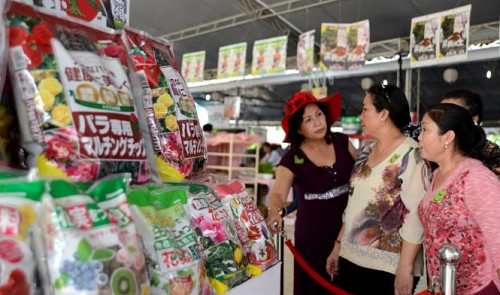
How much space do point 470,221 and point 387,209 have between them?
1.00ft

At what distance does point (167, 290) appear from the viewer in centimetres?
66

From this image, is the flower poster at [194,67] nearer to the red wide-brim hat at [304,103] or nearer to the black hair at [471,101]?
the red wide-brim hat at [304,103]

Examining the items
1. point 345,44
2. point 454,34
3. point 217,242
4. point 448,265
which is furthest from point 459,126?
point 345,44

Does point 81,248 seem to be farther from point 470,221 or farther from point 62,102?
point 470,221

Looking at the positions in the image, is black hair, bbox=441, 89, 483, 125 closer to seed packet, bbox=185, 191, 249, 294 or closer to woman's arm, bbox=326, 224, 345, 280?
woman's arm, bbox=326, 224, 345, 280

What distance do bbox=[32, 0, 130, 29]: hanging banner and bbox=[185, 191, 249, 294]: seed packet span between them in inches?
16.0

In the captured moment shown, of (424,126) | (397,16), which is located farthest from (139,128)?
(397,16)

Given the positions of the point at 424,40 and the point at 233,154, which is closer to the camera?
the point at 424,40

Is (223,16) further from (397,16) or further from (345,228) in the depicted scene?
(345,228)

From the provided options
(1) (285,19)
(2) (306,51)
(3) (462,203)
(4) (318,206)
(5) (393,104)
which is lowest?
(4) (318,206)

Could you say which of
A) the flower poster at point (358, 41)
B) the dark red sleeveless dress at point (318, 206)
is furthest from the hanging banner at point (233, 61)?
the dark red sleeveless dress at point (318, 206)

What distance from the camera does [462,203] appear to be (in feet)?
4.66

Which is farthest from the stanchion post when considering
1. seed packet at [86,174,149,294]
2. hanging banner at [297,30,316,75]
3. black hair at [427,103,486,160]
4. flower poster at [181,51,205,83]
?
flower poster at [181,51,205,83]

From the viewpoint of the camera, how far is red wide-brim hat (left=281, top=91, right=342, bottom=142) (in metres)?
2.02
